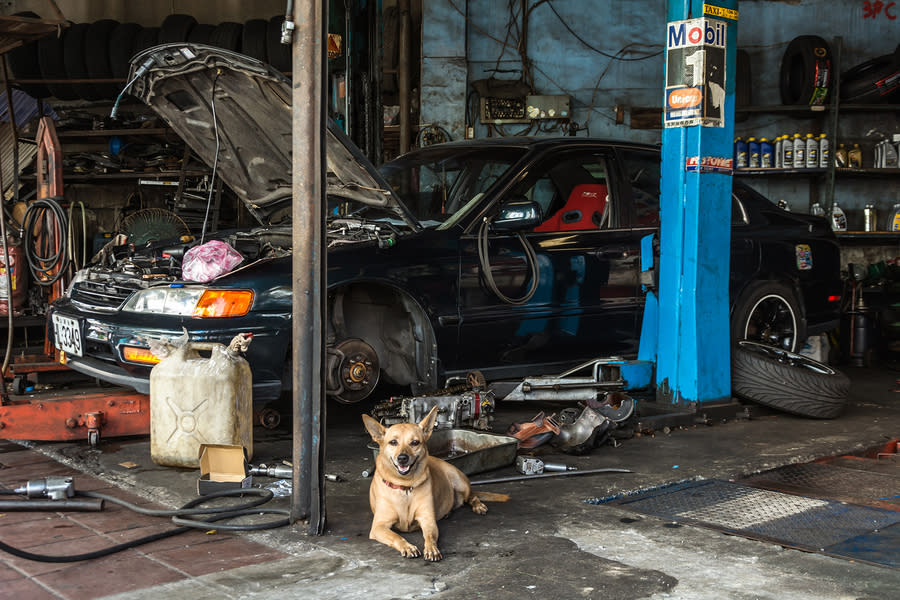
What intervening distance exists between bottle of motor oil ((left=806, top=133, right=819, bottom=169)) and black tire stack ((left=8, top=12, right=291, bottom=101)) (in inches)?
218

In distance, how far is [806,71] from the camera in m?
8.77

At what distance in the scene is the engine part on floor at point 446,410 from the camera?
177 inches

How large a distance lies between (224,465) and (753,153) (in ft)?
22.6

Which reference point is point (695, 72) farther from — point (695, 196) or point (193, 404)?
point (193, 404)

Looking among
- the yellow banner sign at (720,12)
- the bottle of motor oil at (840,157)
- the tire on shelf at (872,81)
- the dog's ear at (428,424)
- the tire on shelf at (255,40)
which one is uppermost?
Result: the tire on shelf at (255,40)

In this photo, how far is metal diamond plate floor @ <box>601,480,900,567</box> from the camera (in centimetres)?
317

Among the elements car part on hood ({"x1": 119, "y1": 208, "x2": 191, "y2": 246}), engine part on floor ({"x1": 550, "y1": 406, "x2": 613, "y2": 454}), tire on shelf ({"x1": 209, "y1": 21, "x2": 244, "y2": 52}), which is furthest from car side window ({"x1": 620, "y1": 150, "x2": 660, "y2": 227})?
tire on shelf ({"x1": 209, "y1": 21, "x2": 244, "y2": 52})

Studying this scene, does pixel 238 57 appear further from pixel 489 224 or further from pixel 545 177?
pixel 545 177

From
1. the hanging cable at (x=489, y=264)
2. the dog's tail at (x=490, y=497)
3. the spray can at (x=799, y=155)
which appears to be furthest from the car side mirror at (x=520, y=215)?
the spray can at (x=799, y=155)

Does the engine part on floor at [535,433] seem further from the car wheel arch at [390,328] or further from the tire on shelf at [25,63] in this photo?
the tire on shelf at [25,63]

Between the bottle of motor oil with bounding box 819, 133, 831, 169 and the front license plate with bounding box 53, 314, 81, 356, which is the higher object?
the bottle of motor oil with bounding box 819, 133, 831, 169

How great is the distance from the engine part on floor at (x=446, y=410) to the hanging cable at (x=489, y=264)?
577mm

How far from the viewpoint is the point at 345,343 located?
4.79 m

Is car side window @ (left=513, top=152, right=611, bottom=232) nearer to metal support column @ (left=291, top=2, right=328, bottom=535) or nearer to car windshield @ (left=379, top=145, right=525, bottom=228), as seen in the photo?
car windshield @ (left=379, top=145, right=525, bottom=228)
